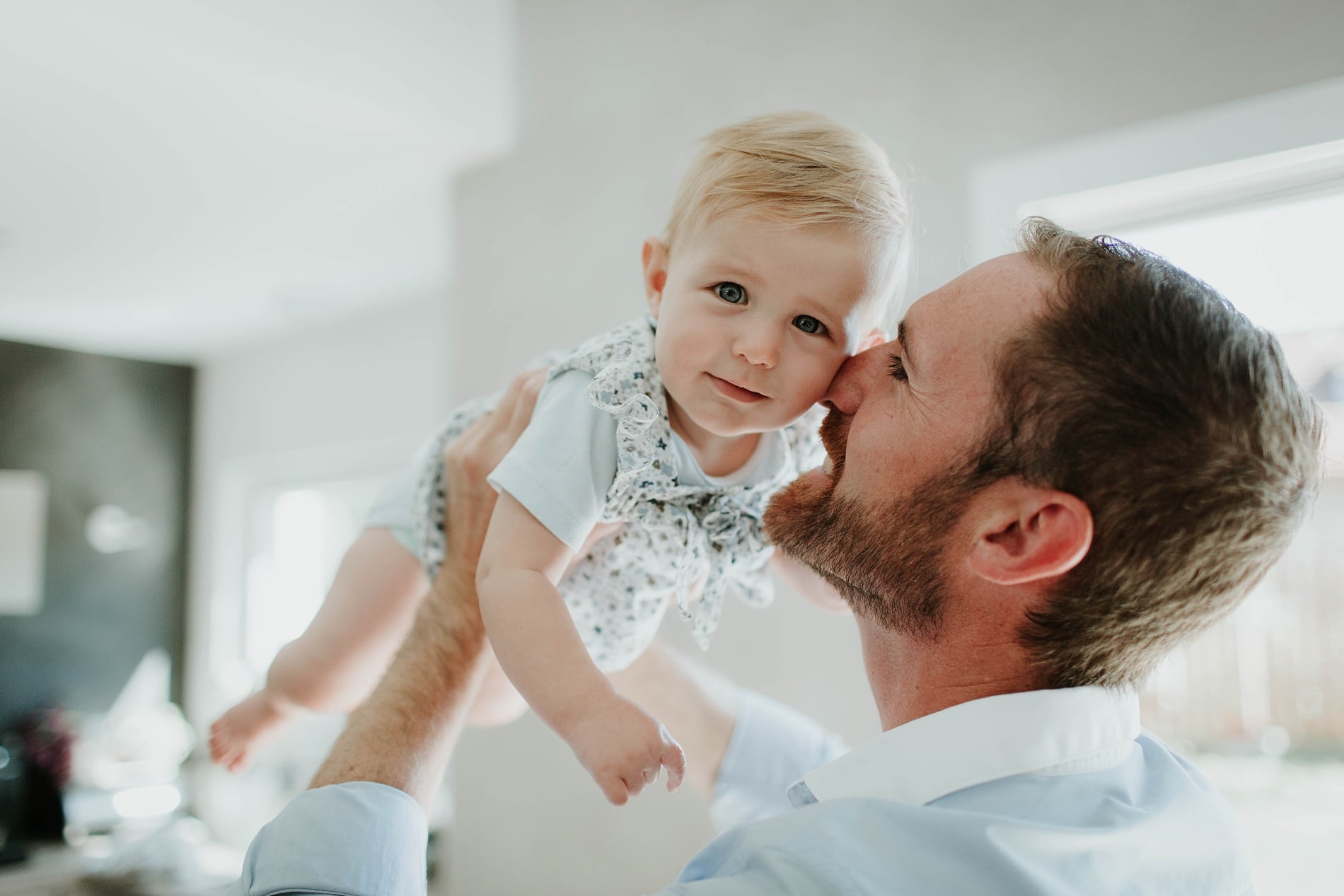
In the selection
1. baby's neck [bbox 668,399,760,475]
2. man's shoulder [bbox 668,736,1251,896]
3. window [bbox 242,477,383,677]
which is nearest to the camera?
man's shoulder [bbox 668,736,1251,896]

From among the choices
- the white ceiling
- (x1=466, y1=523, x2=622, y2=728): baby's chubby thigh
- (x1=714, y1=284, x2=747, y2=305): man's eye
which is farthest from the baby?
the white ceiling

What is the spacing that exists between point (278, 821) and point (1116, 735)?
0.77 metres

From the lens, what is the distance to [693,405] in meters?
0.93

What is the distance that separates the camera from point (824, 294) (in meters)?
0.91

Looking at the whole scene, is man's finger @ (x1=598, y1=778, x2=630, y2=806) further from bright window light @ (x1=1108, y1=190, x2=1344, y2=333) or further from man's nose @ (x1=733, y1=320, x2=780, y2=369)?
bright window light @ (x1=1108, y1=190, x2=1344, y2=333)

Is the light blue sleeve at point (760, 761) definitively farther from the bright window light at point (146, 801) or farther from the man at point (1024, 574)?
the bright window light at point (146, 801)

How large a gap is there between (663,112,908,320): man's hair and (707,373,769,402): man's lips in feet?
0.56

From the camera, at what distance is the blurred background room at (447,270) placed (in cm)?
160

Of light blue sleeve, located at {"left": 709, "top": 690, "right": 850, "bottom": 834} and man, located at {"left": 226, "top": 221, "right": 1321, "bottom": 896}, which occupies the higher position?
man, located at {"left": 226, "top": 221, "right": 1321, "bottom": 896}

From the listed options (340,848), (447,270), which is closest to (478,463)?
(340,848)

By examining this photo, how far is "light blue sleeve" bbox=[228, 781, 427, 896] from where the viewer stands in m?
0.77

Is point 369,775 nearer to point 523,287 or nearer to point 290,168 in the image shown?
point 523,287

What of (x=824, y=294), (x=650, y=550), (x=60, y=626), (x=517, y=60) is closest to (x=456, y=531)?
(x=650, y=550)

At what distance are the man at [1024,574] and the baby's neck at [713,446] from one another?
0.12 m
